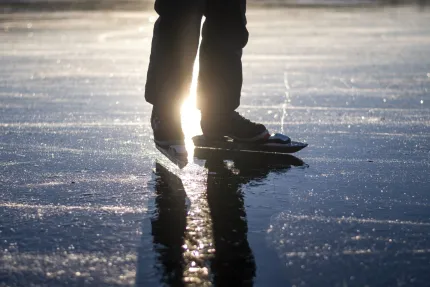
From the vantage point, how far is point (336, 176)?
484 centimetres

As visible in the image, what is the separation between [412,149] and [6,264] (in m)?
2.95

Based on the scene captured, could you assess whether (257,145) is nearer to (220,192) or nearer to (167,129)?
(167,129)

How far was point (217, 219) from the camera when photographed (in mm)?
3939

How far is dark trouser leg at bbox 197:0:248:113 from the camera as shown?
5.44 m

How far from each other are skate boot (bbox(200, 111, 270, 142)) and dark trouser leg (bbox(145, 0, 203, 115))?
26cm

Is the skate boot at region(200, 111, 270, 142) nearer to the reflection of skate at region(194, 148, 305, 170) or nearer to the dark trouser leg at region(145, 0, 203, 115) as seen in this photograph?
the reflection of skate at region(194, 148, 305, 170)

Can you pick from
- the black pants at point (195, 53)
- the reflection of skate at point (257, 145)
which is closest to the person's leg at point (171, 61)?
the black pants at point (195, 53)

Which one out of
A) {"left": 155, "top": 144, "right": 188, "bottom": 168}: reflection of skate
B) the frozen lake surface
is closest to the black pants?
{"left": 155, "top": 144, "right": 188, "bottom": 168}: reflection of skate

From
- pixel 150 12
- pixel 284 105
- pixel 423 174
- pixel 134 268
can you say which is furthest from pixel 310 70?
pixel 150 12

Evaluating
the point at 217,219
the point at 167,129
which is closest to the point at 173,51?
the point at 167,129

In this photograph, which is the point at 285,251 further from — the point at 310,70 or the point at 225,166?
the point at 310,70

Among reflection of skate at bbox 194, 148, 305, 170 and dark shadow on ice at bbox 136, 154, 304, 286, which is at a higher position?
reflection of skate at bbox 194, 148, 305, 170

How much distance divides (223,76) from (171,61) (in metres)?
0.35

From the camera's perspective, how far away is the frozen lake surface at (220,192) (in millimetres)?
3281
